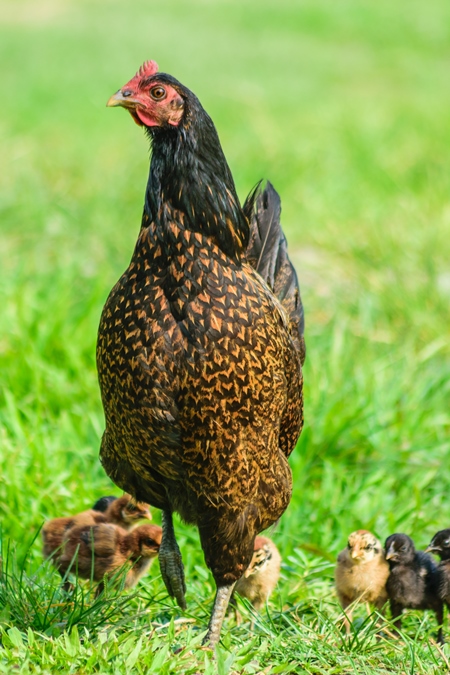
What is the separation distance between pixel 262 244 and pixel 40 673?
185 cm

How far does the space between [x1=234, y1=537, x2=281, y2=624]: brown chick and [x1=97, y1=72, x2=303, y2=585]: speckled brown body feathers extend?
0.45 m

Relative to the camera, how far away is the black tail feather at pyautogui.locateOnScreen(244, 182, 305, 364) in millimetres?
3852

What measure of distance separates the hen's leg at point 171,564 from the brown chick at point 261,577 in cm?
28

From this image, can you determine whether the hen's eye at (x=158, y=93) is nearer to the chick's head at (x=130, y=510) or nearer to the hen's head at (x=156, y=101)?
the hen's head at (x=156, y=101)

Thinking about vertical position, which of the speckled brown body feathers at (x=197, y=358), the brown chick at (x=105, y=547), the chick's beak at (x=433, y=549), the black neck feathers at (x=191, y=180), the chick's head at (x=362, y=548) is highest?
the black neck feathers at (x=191, y=180)

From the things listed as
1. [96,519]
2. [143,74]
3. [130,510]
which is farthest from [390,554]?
[143,74]

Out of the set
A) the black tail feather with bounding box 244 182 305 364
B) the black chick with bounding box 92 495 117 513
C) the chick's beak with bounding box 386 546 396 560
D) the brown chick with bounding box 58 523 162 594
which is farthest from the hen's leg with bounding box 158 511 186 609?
the black tail feather with bounding box 244 182 305 364

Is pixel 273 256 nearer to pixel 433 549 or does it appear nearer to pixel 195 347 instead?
pixel 195 347

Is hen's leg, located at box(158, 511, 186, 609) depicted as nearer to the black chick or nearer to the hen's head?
the black chick

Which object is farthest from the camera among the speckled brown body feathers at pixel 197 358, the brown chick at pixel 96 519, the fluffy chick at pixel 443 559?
the brown chick at pixel 96 519

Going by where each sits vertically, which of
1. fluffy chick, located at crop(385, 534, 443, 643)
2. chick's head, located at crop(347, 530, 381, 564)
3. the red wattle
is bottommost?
fluffy chick, located at crop(385, 534, 443, 643)

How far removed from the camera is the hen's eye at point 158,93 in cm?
301

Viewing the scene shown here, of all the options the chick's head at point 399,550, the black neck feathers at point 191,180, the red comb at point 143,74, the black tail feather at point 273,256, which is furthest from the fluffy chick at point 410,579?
the red comb at point 143,74

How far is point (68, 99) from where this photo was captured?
13.0 m
